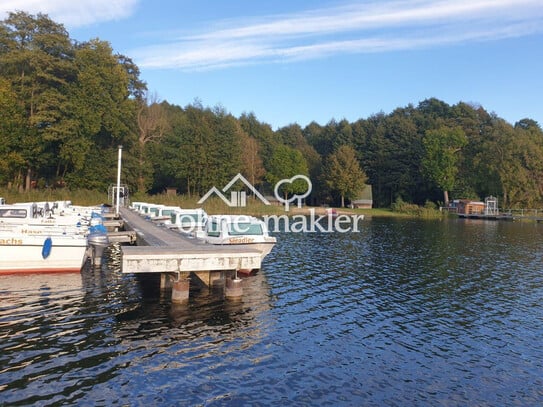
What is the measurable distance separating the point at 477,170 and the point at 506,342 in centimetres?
8001

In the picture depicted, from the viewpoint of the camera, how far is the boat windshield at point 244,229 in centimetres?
2105

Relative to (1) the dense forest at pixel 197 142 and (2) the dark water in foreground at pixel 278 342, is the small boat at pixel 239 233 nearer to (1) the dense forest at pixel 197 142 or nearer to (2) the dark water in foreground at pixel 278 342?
(2) the dark water in foreground at pixel 278 342

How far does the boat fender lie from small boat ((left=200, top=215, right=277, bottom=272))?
693 centimetres

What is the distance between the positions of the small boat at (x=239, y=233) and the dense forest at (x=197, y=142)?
42.1 meters

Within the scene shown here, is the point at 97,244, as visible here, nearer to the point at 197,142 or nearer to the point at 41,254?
the point at 41,254

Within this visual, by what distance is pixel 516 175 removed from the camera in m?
77.1

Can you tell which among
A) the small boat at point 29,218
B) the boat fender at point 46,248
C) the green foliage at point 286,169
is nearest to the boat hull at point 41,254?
the boat fender at point 46,248

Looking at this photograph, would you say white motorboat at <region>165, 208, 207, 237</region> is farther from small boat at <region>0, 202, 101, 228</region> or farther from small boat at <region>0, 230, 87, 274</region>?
small boat at <region>0, 230, 87, 274</region>

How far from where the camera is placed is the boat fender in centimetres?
1958

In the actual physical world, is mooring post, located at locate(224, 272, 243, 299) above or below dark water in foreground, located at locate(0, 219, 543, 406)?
above

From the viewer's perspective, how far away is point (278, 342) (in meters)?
12.5

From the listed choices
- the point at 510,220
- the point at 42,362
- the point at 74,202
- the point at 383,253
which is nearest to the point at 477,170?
the point at 510,220

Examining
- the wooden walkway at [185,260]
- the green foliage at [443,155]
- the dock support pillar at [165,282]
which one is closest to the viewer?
the wooden walkway at [185,260]

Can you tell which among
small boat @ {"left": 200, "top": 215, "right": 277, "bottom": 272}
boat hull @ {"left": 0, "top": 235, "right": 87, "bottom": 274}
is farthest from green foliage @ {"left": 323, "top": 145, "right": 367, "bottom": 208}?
boat hull @ {"left": 0, "top": 235, "right": 87, "bottom": 274}
